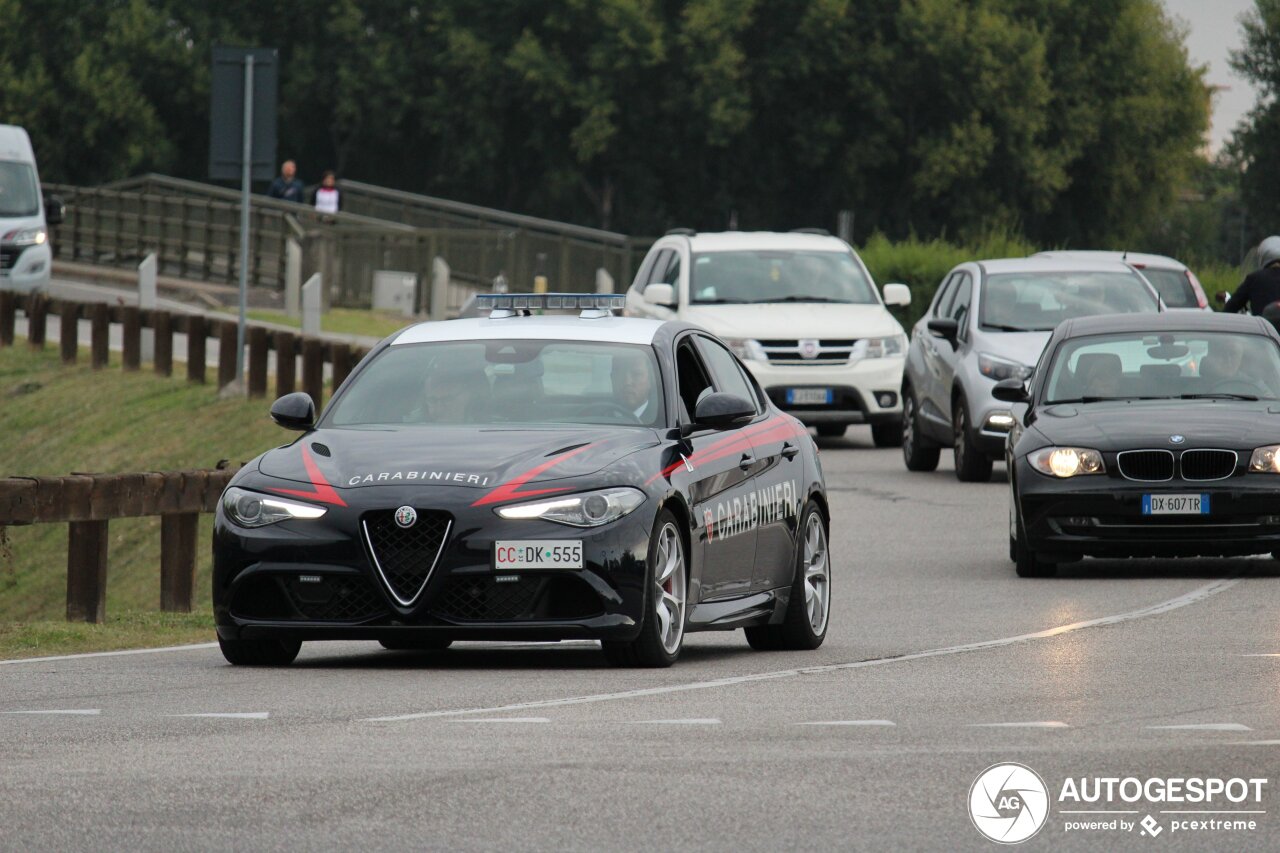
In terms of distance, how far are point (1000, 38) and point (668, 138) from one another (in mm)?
9693

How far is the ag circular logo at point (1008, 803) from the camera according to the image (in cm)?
715

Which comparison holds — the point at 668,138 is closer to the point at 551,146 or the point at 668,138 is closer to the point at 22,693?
the point at 551,146

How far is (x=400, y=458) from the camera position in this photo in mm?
11086

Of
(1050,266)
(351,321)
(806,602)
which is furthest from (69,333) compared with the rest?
(806,602)

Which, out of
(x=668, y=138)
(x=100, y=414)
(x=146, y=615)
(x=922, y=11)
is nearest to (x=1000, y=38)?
(x=922, y=11)

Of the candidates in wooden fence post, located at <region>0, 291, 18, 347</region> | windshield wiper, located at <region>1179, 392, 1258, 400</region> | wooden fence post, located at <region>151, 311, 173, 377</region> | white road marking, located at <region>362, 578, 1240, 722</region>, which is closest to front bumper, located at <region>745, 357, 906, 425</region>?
wooden fence post, located at <region>151, 311, 173, 377</region>

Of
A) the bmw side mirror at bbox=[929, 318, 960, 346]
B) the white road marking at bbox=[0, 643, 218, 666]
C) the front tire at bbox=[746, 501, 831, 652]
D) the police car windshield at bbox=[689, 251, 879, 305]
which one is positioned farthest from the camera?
the police car windshield at bbox=[689, 251, 879, 305]

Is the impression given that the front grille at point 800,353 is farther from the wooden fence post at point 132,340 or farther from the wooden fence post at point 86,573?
the wooden fence post at point 86,573

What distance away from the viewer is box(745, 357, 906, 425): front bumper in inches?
1050

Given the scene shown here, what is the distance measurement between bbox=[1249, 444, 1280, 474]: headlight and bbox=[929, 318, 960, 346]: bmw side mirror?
760 centimetres

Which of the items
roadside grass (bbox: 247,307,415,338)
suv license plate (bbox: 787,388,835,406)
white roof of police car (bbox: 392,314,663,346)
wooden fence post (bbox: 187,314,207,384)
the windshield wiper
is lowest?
roadside grass (bbox: 247,307,415,338)

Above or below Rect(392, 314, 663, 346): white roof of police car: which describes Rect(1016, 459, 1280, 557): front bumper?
below

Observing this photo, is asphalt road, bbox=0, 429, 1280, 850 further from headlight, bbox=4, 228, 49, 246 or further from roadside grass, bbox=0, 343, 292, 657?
headlight, bbox=4, 228, 49, 246

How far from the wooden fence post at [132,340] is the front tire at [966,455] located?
11.2 metres
